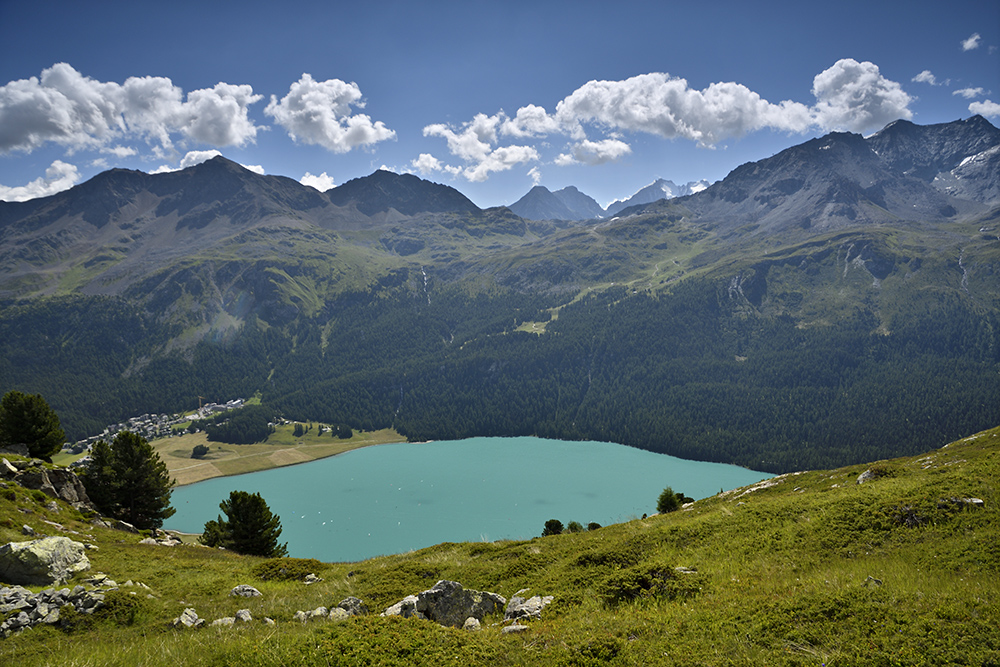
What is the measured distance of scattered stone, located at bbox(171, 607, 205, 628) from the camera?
1608cm

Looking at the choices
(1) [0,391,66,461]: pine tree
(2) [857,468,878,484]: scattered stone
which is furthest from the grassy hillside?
(1) [0,391,66,461]: pine tree

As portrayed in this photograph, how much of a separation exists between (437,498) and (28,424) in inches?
4743

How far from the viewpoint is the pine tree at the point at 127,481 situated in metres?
Answer: 47.8

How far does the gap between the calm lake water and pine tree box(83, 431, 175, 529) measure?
6834cm

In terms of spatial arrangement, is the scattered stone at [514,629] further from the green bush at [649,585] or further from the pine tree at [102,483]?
the pine tree at [102,483]

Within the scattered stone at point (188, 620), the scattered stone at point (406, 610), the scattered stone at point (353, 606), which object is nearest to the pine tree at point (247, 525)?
the scattered stone at point (188, 620)

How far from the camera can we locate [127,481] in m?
48.8

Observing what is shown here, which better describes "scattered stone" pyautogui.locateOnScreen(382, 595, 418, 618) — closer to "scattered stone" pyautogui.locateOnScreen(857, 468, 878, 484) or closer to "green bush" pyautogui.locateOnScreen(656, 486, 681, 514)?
"scattered stone" pyautogui.locateOnScreen(857, 468, 878, 484)

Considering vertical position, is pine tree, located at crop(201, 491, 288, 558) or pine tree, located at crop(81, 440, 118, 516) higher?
pine tree, located at crop(81, 440, 118, 516)

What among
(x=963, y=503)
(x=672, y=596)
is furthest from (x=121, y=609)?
(x=963, y=503)

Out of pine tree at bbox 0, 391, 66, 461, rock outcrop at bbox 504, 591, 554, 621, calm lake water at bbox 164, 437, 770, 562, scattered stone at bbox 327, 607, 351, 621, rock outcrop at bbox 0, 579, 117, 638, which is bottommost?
calm lake water at bbox 164, 437, 770, 562

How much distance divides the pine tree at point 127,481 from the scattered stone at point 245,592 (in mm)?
36361

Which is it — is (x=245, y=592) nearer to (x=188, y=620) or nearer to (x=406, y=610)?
(x=188, y=620)

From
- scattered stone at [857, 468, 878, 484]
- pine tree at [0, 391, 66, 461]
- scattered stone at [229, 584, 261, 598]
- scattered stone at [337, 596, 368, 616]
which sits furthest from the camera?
pine tree at [0, 391, 66, 461]
